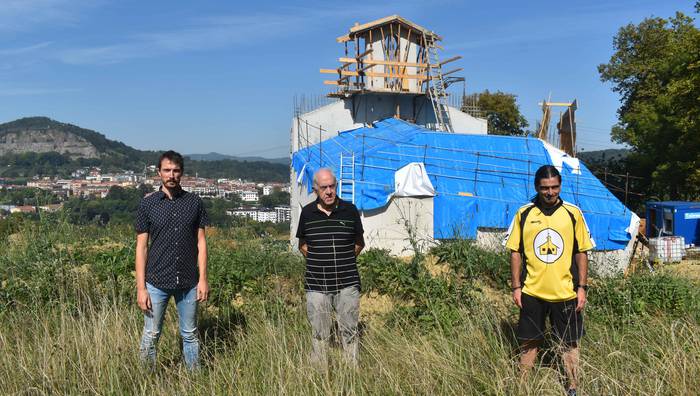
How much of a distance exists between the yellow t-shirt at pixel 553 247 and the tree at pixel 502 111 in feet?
116

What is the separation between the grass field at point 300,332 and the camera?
339cm

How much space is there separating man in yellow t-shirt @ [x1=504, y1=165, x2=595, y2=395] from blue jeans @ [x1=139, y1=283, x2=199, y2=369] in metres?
2.40

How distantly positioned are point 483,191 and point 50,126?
134030 mm

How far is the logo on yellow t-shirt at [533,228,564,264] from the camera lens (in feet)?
12.6

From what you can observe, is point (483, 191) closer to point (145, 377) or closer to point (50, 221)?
point (50, 221)

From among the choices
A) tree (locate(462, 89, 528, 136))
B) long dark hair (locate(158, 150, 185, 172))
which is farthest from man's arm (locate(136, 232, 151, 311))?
tree (locate(462, 89, 528, 136))

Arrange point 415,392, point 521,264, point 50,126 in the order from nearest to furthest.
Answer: point 415,392
point 521,264
point 50,126

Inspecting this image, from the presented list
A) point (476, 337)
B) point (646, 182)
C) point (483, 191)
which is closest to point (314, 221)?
point (476, 337)

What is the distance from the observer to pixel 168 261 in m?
4.05

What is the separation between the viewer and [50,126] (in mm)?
125750

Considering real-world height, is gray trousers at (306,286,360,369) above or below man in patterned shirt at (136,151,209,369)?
below

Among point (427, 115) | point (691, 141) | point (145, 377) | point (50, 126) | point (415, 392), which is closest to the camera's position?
A: point (415, 392)

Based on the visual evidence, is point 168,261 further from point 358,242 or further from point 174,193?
point 358,242

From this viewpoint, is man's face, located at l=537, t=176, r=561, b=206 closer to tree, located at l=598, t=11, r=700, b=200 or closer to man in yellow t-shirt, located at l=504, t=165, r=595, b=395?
man in yellow t-shirt, located at l=504, t=165, r=595, b=395
